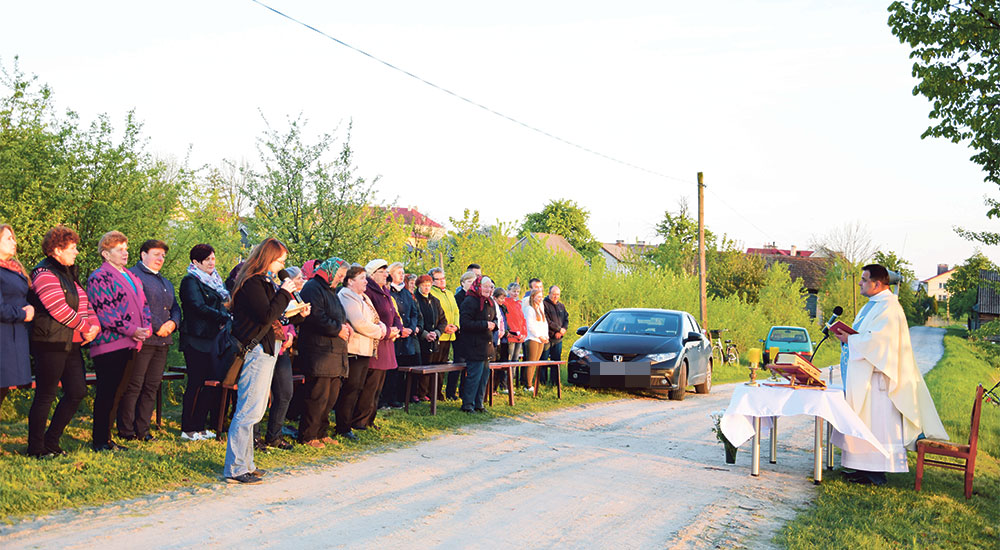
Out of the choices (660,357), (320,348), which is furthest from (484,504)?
(660,357)

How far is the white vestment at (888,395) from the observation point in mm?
7938

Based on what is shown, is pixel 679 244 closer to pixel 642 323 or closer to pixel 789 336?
pixel 789 336

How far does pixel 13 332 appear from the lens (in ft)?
22.4

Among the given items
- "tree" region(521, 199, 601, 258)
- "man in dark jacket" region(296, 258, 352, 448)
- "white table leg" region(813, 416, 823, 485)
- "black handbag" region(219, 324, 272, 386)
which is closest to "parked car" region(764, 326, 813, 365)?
"white table leg" region(813, 416, 823, 485)

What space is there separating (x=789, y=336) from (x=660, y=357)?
17.8 metres

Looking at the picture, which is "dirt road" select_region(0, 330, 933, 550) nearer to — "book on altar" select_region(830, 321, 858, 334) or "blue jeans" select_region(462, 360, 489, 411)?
"book on altar" select_region(830, 321, 858, 334)

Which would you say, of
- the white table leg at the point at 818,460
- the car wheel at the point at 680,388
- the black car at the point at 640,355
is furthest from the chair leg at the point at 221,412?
the car wheel at the point at 680,388

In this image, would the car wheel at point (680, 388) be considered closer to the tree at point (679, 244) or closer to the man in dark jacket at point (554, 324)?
the man in dark jacket at point (554, 324)

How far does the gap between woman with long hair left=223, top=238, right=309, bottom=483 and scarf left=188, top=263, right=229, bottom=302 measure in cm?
174

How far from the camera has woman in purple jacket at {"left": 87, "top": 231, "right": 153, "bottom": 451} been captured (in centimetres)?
775

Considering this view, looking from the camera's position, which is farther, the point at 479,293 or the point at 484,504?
the point at 479,293

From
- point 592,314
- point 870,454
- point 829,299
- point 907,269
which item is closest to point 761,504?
point 870,454

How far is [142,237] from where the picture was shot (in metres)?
10.9

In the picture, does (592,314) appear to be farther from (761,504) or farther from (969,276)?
(761,504)
